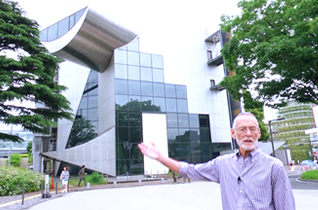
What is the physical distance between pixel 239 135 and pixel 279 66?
1317 cm

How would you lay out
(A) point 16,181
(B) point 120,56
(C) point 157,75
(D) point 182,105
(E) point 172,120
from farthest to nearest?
1. (D) point 182,105
2. (C) point 157,75
3. (E) point 172,120
4. (B) point 120,56
5. (A) point 16,181

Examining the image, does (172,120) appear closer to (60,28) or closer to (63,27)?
(63,27)

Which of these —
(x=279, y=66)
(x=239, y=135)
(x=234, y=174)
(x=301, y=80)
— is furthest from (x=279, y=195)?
(x=301, y=80)

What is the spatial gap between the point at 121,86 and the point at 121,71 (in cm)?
177

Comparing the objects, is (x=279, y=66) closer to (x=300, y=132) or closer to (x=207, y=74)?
(x=207, y=74)

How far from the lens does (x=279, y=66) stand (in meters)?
13.8

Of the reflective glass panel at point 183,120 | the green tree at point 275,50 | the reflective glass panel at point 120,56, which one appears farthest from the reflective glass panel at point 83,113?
the green tree at point 275,50

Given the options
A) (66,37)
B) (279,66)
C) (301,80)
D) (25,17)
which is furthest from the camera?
(66,37)

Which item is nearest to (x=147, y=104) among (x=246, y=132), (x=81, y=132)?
(x=81, y=132)

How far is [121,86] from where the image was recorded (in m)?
27.7

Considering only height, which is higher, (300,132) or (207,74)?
(207,74)

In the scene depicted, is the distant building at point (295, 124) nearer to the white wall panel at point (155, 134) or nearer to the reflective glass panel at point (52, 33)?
the white wall panel at point (155, 134)

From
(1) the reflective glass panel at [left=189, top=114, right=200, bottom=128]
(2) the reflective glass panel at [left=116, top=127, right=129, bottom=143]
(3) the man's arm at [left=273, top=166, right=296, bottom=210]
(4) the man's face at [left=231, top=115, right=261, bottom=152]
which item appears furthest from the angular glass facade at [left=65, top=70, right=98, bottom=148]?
(3) the man's arm at [left=273, top=166, right=296, bottom=210]

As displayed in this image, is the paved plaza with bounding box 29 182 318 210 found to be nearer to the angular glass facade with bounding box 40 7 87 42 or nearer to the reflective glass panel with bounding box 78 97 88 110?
the angular glass facade with bounding box 40 7 87 42
